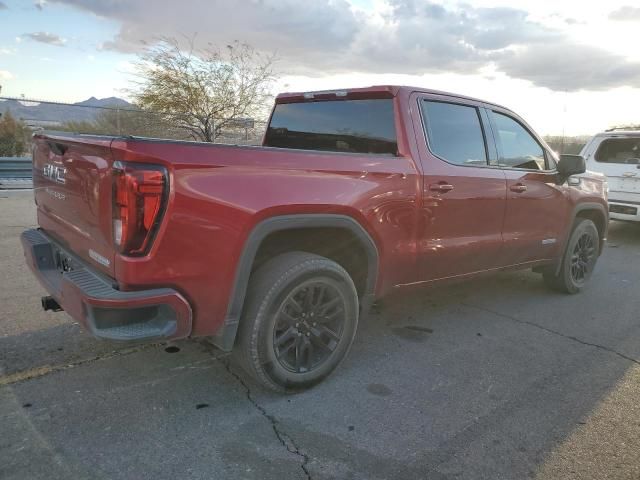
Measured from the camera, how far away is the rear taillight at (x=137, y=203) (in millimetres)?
2316

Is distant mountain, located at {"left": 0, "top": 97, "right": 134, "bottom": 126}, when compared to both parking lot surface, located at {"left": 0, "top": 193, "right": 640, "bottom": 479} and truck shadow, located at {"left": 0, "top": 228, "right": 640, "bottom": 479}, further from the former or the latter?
truck shadow, located at {"left": 0, "top": 228, "right": 640, "bottom": 479}

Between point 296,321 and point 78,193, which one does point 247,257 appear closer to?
point 296,321

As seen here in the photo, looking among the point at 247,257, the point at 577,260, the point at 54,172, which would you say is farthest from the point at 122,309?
the point at 577,260

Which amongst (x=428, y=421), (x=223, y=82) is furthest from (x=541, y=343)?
(x=223, y=82)

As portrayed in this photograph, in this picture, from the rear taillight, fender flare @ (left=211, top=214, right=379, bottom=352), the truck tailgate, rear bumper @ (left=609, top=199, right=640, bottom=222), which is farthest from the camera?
rear bumper @ (left=609, top=199, right=640, bottom=222)

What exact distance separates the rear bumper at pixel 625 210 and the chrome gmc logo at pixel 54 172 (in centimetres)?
873

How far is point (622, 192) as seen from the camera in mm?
8672

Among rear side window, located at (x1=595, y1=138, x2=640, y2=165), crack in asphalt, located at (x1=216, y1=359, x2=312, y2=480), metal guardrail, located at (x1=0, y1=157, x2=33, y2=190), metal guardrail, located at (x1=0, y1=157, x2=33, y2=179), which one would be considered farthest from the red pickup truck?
metal guardrail, located at (x1=0, y1=157, x2=33, y2=179)

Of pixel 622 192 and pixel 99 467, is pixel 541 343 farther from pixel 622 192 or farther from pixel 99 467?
pixel 622 192

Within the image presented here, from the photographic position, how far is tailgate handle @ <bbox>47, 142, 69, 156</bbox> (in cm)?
291

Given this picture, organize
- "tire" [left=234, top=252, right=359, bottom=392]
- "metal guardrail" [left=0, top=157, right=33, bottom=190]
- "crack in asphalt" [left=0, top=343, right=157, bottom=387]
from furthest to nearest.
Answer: "metal guardrail" [left=0, top=157, right=33, bottom=190]
"crack in asphalt" [left=0, top=343, right=157, bottom=387]
"tire" [left=234, top=252, right=359, bottom=392]

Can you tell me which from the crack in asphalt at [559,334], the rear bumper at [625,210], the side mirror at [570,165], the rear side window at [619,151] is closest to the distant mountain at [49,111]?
the crack in asphalt at [559,334]

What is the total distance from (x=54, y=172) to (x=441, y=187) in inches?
102

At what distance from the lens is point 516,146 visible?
4.67 meters
